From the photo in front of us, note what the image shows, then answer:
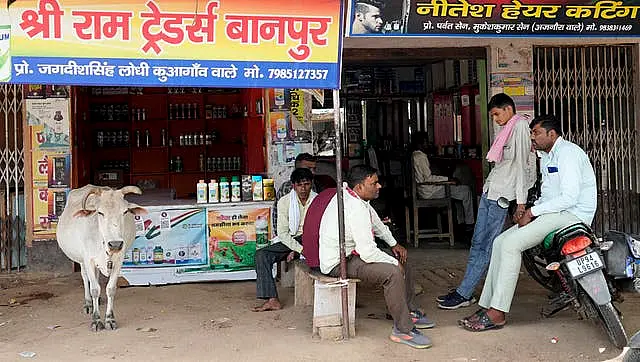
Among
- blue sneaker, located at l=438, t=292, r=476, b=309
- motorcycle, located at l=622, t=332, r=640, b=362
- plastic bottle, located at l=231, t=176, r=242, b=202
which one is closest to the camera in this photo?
motorcycle, located at l=622, t=332, r=640, b=362

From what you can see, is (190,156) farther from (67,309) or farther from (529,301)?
(529,301)

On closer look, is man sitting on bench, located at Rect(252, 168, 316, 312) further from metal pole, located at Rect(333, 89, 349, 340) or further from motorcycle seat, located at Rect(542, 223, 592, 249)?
motorcycle seat, located at Rect(542, 223, 592, 249)

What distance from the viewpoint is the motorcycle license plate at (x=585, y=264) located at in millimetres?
4781

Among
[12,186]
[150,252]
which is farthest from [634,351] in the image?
[12,186]

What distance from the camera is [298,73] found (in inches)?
199

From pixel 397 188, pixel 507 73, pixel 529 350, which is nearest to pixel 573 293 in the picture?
pixel 529 350

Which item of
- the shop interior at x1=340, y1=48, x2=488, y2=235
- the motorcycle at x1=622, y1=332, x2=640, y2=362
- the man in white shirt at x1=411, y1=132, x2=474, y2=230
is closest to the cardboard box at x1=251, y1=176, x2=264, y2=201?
the man in white shirt at x1=411, y1=132, x2=474, y2=230

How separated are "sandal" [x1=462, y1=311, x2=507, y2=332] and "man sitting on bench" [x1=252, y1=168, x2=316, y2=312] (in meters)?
1.55

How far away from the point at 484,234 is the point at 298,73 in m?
1.98

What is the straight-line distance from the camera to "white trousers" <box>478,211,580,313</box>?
508 centimetres

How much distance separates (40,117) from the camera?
24.4 ft

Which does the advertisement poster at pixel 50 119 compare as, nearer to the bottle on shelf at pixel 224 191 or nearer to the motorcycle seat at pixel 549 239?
the bottle on shelf at pixel 224 191

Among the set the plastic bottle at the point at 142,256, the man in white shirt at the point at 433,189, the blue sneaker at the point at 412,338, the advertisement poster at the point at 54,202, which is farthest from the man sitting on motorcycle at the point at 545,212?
the advertisement poster at the point at 54,202

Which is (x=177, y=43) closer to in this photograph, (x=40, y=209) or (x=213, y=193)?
(x=213, y=193)
